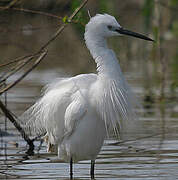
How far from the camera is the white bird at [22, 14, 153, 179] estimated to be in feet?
21.1

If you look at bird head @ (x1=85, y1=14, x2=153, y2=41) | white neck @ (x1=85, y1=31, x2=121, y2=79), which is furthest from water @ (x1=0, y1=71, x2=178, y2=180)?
bird head @ (x1=85, y1=14, x2=153, y2=41)

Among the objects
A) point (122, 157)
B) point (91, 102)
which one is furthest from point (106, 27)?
point (122, 157)

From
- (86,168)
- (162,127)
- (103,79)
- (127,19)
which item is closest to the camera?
(103,79)

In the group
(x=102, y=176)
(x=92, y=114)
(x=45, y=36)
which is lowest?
(x=102, y=176)

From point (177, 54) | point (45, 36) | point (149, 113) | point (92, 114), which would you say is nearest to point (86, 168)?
point (92, 114)

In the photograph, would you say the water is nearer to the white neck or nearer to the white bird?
the white bird

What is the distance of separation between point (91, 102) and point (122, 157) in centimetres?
142

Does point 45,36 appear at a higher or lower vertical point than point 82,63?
higher

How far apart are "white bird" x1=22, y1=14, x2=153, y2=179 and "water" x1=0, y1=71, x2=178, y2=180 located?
38 centimetres

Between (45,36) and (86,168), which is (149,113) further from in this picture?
(45,36)

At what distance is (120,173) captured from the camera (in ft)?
22.6

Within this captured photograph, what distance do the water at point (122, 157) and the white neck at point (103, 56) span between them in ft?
3.82

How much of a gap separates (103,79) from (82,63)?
10562 millimetres

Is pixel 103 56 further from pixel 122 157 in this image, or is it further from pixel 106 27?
pixel 122 157
